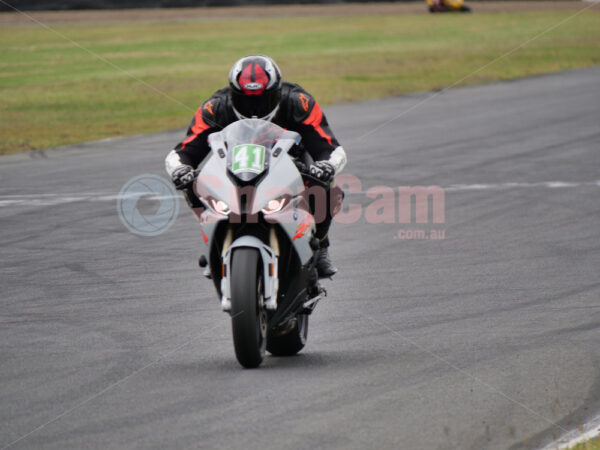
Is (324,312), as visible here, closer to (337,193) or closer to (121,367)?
(337,193)

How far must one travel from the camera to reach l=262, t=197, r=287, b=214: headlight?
19.0 ft

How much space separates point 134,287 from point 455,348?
2.92 metres

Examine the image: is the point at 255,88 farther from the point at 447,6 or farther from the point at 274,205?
the point at 447,6

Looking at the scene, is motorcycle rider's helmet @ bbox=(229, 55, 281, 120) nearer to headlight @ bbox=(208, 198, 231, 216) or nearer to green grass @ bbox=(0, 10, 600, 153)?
headlight @ bbox=(208, 198, 231, 216)

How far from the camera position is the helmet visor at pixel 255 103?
6.22 meters

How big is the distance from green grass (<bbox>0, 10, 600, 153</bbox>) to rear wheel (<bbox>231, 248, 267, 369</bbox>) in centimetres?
1195

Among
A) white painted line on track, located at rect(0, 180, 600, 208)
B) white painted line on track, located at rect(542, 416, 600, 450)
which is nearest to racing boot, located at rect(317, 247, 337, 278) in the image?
white painted line on track, located at rect(542, 416, 600, 450)

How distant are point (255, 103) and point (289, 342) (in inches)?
54.9

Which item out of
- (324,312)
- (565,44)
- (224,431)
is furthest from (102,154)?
(565,44)

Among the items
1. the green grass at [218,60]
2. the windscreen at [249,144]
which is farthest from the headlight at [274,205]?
the green grass at [218,60]

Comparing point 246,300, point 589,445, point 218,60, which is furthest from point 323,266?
point 218,60

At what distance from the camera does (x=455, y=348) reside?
647cm

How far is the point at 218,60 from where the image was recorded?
105ft

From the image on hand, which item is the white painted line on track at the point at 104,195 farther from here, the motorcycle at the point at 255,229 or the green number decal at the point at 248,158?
the green number decal at the point at 248,158
